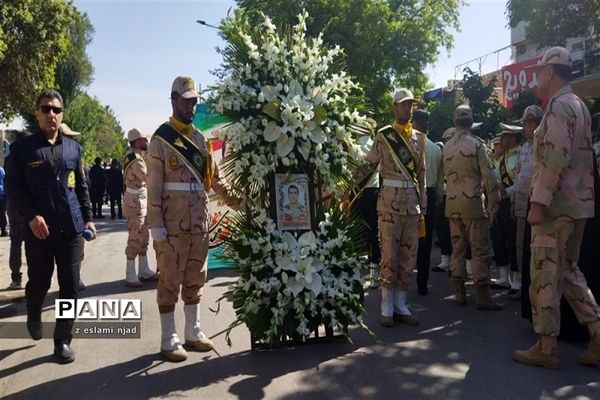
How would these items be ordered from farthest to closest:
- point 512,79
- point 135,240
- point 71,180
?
1. point 512,79
2. point 135,240
3. point 71,180

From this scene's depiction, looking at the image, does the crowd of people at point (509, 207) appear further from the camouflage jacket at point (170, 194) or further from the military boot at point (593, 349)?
the camouflage jacket at point (170, 194)

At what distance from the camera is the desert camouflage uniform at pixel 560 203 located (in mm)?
3922

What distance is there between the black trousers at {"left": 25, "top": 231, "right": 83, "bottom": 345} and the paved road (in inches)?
12.7

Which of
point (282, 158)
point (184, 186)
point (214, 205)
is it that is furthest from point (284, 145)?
point (214, 205)

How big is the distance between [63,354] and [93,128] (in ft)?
199

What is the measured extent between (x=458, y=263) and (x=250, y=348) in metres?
2.61

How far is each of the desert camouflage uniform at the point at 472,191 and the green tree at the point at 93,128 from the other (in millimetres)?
38302

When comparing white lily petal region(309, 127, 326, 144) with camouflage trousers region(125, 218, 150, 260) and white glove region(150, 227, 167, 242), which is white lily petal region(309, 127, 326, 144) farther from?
camouflage trousers region(125, 218, 150, 260)

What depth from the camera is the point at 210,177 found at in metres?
4.62

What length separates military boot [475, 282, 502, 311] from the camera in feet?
19.0

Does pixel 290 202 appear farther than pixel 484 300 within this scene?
No

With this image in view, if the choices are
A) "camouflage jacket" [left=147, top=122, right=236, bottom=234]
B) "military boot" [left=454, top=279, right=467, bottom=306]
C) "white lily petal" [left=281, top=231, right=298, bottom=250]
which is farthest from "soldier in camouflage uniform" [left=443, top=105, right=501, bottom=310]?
"camouflage jacket" [left=147, top=122, right=236, bottom=234]

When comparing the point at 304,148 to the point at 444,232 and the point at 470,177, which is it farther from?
the point at 444,232

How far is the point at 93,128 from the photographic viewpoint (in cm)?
6041
